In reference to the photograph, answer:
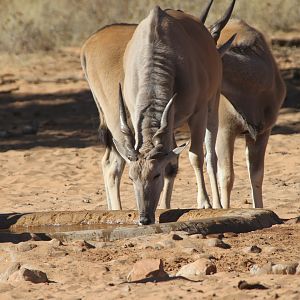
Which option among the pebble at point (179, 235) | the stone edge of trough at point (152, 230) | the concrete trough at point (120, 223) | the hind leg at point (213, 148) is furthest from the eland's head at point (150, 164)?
the hind leg at point (213, 148)

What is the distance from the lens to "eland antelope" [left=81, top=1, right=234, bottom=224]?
9117 mm

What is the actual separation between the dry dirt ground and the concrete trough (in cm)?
19

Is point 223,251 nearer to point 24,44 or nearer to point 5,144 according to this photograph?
point 5,144

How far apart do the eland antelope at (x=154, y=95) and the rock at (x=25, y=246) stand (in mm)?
1210

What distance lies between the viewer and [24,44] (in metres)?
24.2

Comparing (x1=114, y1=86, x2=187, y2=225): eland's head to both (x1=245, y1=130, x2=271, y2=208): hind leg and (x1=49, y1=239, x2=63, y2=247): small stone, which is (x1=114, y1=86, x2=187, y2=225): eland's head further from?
(x1=245, y1=130, x2=271, y2=208): hind leg

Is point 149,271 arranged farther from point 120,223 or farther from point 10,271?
point 120,223

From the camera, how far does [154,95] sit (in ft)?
31.1

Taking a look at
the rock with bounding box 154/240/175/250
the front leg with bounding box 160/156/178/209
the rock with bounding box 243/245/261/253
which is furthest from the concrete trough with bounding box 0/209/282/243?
the front leg with bounding box 160/156/178/209

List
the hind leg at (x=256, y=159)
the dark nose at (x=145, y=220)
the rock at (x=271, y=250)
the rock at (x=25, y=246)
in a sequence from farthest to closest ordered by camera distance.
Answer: the hind leg at (x=256, y=159) → the dark nose at (x=145, y=220) → the rock at (x=25, y=246) → the rock at (x=271, y=250)

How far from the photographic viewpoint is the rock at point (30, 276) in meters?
6.70

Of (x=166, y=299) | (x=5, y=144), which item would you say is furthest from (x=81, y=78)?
(x=166, y=299)

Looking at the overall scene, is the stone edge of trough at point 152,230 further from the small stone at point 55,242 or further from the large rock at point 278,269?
the large rock at point 278,269

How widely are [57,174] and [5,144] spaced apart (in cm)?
278
